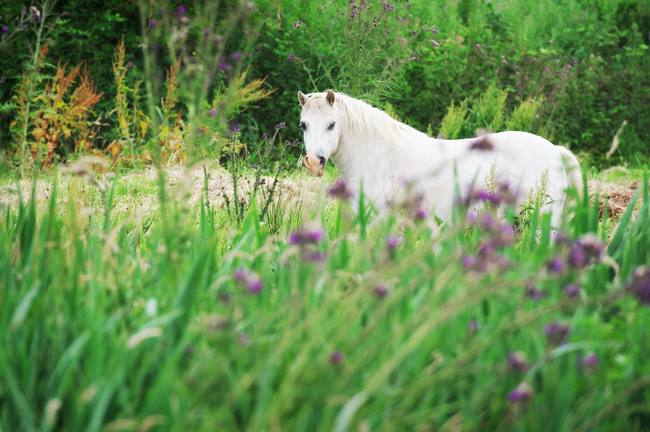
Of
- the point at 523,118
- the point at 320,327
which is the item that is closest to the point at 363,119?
the point at 320,327

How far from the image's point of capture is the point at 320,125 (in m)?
3.69

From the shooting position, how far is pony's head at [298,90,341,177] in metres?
3.65

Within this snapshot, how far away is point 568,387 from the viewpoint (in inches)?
44.9

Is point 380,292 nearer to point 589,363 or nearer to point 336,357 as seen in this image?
point 336,357

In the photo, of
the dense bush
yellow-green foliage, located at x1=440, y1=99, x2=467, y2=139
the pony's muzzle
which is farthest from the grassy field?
yellow-green foliage, located at x1=440, y1=99, x2=467, y2=139

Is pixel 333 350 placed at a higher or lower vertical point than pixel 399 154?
lower

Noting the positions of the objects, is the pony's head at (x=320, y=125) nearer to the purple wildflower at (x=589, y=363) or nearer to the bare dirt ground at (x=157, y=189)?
the bare dirt ground at (x=157, y=189)

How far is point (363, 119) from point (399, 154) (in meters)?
0.38

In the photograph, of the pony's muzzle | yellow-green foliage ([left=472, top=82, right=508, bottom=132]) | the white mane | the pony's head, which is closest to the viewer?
the pony's muzzle

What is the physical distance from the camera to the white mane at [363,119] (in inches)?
149

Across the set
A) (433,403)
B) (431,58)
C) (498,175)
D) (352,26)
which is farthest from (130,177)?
(431,58)

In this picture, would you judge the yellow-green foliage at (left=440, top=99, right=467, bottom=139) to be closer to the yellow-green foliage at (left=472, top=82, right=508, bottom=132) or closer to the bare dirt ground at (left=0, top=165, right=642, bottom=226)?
the yellow-green foliage at (left=472, top=82, right=508, bottom=132)

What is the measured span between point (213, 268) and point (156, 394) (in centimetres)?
82

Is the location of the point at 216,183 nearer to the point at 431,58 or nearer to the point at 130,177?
the point at 130,177
